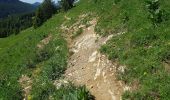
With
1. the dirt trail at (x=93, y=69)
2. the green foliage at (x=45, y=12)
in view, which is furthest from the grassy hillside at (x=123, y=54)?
the green foliage at (x=45, y=12)

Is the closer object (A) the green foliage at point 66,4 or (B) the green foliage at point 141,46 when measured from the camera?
(B) the green foliage at point 141,46

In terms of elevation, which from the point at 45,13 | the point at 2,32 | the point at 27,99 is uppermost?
the point at 27,99

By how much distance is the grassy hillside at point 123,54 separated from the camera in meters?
19.5

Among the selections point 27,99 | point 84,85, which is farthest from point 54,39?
point 84,85

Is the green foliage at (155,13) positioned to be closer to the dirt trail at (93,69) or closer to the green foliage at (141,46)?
the green foliage at (141,46)

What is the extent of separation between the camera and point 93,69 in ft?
74.8

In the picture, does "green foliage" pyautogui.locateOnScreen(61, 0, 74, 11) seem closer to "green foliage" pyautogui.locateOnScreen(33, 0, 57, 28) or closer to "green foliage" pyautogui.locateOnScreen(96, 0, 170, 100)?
"green foliage" pyautogui.locateOnScreen(33, 0, 57, 28)

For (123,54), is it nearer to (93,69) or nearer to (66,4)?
(93,69)

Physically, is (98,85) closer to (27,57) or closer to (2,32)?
(27,57)

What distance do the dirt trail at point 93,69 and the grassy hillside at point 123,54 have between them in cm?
56

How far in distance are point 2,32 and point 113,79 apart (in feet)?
414

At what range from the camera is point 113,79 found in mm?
20906

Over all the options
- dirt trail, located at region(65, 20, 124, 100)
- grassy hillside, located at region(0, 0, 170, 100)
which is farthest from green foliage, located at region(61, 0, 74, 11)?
dirt trail, located at region(65, 20, 124, 100)

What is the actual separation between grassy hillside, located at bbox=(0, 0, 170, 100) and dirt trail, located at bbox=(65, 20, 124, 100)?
1.84 ft
